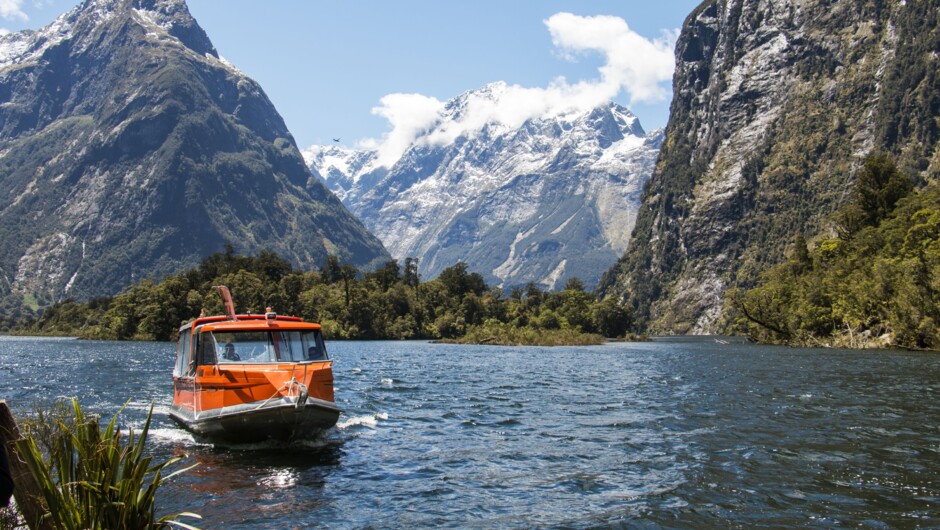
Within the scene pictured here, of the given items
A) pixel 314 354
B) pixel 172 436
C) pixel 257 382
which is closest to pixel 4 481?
pixel 257 382

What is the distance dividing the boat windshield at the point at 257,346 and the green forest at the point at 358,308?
114 meters

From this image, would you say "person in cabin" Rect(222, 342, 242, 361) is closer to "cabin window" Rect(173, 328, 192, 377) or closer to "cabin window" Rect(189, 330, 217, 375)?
"cabin window" Rect(189, 330, 217, 375)

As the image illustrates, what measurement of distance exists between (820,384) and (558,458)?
28517mm

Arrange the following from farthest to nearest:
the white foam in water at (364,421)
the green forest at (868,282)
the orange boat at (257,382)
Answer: the green forest at (868,282)
the white foam in water at (364,421)
the orange boat at (257,382)

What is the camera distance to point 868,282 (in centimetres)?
8938

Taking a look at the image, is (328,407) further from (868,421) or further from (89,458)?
(868,421)

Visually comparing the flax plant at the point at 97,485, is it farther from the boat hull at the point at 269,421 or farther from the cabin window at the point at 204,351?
the cabin window at the point at 204,351

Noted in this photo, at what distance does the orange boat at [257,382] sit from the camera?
78.8 ft

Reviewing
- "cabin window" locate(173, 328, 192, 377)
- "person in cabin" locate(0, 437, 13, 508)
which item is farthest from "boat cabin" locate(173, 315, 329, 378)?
"person in cabin" locate(0, 437, 13, 508)

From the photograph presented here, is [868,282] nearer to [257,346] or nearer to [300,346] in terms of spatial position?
[300,346]

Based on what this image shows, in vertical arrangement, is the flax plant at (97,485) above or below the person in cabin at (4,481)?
below

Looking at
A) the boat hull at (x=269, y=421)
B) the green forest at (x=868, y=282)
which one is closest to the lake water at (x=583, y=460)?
the boat hull at (x=269, y=421)

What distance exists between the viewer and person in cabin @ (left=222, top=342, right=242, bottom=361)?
26062 millimetres

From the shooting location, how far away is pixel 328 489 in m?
19.7
